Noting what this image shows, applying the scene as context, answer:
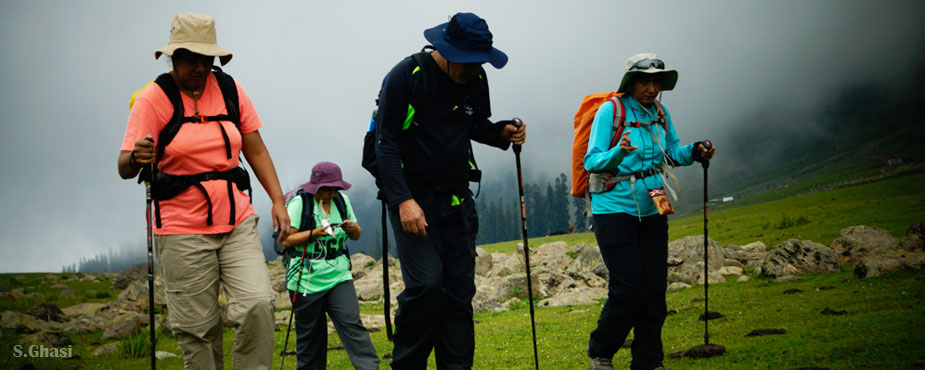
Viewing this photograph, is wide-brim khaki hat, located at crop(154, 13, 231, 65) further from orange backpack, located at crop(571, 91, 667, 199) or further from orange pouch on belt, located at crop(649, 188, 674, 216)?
orange pouch on belt, located at crop(649, 188, 674, 216)

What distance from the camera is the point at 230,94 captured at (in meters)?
5.57

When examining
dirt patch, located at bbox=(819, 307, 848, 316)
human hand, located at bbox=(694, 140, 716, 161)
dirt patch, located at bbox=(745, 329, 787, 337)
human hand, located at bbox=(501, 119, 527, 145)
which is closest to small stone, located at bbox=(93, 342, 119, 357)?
human hand, located at bbox=(501, 119, 527, 145)

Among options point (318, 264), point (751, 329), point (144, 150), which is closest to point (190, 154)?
point (144, 150)

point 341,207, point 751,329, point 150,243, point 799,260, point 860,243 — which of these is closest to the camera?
point 150,243

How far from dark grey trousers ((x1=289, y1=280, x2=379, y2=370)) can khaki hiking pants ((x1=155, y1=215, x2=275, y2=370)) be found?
302 cm

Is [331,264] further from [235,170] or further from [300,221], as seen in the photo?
[235,170]

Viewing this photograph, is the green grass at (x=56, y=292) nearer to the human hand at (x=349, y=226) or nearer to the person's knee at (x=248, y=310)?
the human hand at (x=349, y=226)

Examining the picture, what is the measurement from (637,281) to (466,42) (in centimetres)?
319

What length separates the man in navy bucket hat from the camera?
17.1 ft

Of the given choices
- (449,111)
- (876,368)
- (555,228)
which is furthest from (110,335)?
(555,228)

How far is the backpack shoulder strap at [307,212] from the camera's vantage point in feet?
29.3

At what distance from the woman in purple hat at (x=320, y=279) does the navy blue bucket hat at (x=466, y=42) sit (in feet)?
14.3

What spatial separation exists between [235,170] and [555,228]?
595ft

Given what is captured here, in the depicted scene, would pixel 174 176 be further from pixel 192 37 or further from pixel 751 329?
pixel 751 329
